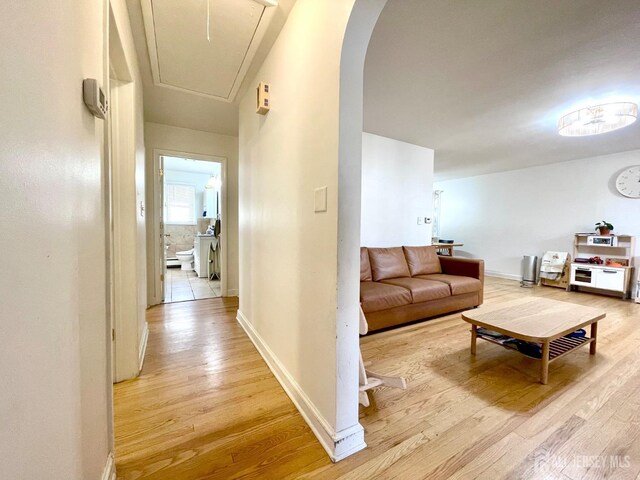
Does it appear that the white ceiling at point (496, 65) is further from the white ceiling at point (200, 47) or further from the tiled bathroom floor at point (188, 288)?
the tiled bathroom floor at point (188, 288)

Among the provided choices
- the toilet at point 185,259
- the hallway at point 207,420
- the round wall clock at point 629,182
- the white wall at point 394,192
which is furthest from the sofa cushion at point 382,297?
the toilet at point 185,259

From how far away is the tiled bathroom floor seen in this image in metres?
3.91

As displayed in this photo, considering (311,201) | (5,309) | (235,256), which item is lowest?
(235,256)

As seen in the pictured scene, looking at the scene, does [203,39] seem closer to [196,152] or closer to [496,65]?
[196,152]

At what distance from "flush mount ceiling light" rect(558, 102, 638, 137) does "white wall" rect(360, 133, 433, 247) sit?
1.80 metres

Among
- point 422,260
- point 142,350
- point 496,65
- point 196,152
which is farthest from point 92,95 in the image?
point 422,260

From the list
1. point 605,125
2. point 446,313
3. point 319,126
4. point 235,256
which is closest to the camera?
point 319,126

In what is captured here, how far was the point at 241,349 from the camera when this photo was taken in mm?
2254

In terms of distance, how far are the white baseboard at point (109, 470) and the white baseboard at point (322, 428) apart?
0.83 meters

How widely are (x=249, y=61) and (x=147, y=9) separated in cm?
68

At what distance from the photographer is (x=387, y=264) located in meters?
3.37

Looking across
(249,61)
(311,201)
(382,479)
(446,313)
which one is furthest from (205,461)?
(446,313)

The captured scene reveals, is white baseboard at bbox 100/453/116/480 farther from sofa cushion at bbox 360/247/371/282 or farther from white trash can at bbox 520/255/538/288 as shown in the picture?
white trash can at bbox 520/255/538/288

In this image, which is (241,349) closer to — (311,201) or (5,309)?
(311,201)
